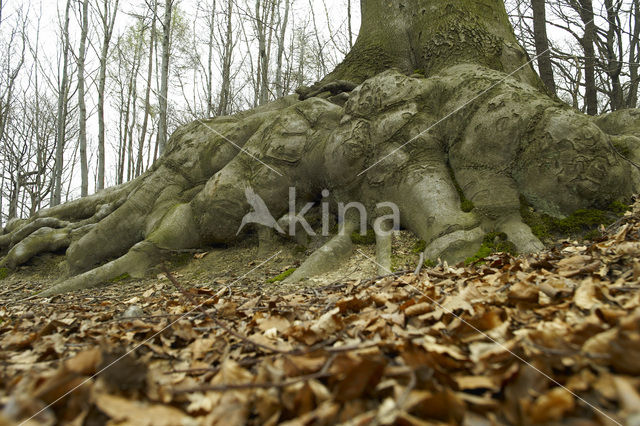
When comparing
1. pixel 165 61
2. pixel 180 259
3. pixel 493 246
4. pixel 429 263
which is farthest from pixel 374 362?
pixel 165 61

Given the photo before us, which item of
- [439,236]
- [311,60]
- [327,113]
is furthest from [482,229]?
[311,60]

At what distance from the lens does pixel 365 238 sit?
15.9ft

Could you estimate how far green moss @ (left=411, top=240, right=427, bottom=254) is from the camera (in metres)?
4.20

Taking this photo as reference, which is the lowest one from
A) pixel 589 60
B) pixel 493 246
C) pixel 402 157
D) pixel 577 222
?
pixel 493 246

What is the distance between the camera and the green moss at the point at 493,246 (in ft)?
11.7

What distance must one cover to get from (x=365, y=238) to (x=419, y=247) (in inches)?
33.0

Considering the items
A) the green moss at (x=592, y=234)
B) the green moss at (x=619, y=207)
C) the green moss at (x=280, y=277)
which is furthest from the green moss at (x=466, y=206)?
the green moss at (x=280, y=277)

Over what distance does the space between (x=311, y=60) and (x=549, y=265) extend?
20.6m

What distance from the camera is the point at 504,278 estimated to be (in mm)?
2113

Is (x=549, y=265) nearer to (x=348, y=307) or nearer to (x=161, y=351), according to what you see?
(x=348, y=307)

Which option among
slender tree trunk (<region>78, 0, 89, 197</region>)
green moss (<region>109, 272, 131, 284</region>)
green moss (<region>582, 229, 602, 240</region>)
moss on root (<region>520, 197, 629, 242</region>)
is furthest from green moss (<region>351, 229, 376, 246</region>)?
slender tree trunk (<region>78, 0, 89, 197</region>)

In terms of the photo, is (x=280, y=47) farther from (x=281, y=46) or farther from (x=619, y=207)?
(x=619, y=207)

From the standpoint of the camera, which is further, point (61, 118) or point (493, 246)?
point (61, 118)

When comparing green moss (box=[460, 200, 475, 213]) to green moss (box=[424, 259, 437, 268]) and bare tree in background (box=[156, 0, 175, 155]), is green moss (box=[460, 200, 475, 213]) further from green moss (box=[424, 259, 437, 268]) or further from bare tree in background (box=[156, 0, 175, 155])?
bare tree in background (box=[156, 0, 175, 155])
